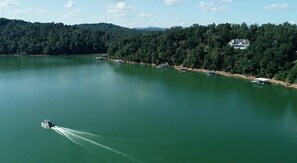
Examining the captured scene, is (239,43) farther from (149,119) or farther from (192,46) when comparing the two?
(149,119)

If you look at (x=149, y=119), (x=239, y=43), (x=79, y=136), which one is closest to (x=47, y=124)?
(x=79, y=136)

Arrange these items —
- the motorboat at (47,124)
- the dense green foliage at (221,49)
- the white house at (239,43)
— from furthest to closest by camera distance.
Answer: the white house at (239,43) → the dense green foliage at (221,49) → the motorboat at (47,124)

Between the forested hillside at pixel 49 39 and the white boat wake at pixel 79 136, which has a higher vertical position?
the forested hillside at pixel 49 39

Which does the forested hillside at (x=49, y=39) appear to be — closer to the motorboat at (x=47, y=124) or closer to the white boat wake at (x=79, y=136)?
the motorboat at (x=47, y=124)

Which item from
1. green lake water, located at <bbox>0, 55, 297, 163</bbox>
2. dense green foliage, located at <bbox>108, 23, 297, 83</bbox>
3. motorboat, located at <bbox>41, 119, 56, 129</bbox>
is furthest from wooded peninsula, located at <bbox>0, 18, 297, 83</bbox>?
motorboat, located at <bbox>41, 119, 56, 129</bbox>

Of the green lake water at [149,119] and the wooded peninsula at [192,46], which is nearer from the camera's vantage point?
the green lake water at [149,119]

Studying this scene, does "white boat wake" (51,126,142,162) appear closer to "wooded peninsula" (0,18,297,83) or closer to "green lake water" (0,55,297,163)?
"green lake water" (0,55,297,163)

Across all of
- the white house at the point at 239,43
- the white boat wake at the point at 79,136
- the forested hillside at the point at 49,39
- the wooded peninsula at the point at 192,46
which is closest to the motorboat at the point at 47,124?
the white boat wake at the point at 79,136

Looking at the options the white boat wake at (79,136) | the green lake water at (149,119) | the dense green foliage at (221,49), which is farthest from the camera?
the dense green foliage at (221,49)
